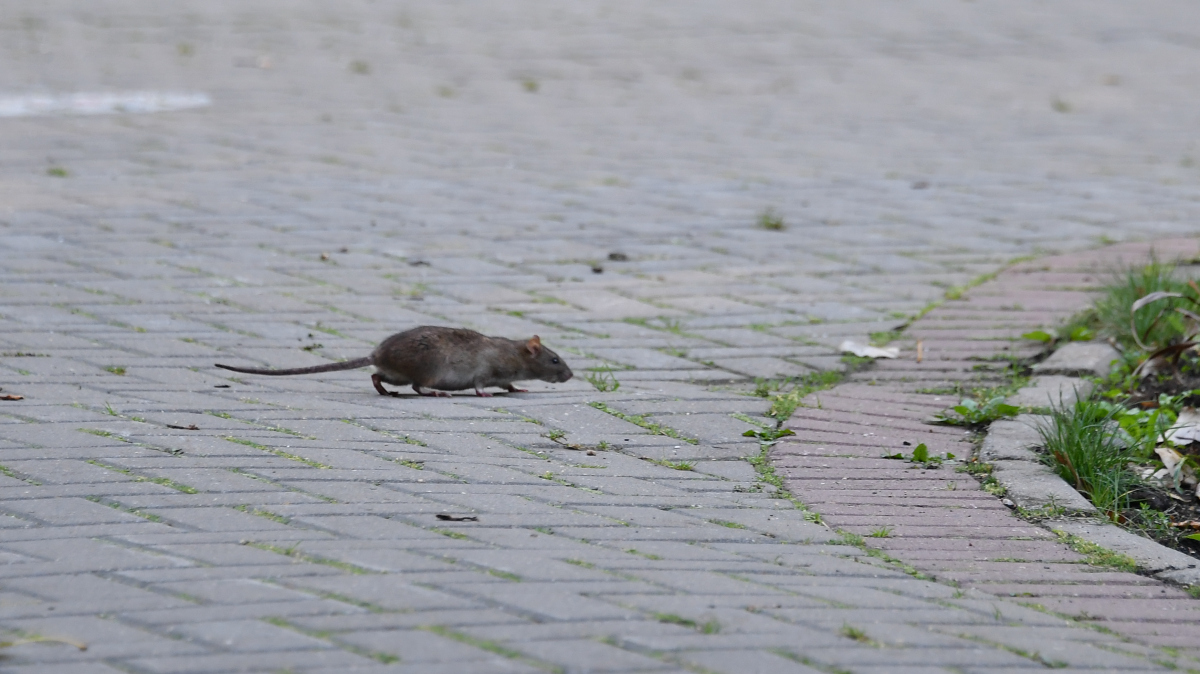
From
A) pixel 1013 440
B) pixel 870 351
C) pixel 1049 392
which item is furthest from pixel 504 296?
pixel 1013 440

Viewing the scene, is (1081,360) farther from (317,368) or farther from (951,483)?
(317,368)

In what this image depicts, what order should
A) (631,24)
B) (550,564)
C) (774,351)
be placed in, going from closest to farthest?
(550,564) → (774,351) → (631,24)

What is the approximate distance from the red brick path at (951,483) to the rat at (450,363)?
0.98m

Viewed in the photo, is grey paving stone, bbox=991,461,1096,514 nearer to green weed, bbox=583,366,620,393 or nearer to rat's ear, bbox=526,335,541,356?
green weed, bbox=583,366,620,393

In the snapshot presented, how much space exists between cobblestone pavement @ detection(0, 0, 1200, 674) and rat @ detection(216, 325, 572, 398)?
0.11 m

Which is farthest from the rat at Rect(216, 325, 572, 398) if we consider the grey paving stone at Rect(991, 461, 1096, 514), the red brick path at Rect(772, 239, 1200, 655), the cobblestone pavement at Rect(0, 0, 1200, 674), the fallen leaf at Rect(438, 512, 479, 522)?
the grey paving stone at Rect(991, 461, 1096, 514)

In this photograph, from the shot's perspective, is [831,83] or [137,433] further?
[831,83]

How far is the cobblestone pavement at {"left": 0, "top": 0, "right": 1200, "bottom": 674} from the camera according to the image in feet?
8.95

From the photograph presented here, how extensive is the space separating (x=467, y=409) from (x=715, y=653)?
2.07 metres

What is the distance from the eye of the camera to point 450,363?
4645 mm

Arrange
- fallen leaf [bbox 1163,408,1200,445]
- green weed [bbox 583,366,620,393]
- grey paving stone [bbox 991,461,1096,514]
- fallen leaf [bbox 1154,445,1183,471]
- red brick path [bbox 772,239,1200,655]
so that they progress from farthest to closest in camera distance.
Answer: green weed [bbox 583,366,620,393], fallen leaf [bbox 1163,408,1200,445], fallen leaf [bbox 1154,445,1183,471], grey paving stone [bbox 991,461,1096,514], red brick path [bbox 772,239,1200,655]

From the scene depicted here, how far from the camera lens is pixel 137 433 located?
12.8ft

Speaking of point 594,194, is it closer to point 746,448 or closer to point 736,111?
point 736,111

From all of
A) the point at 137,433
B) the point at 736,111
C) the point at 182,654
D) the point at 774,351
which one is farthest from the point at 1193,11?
the point at 182,654
